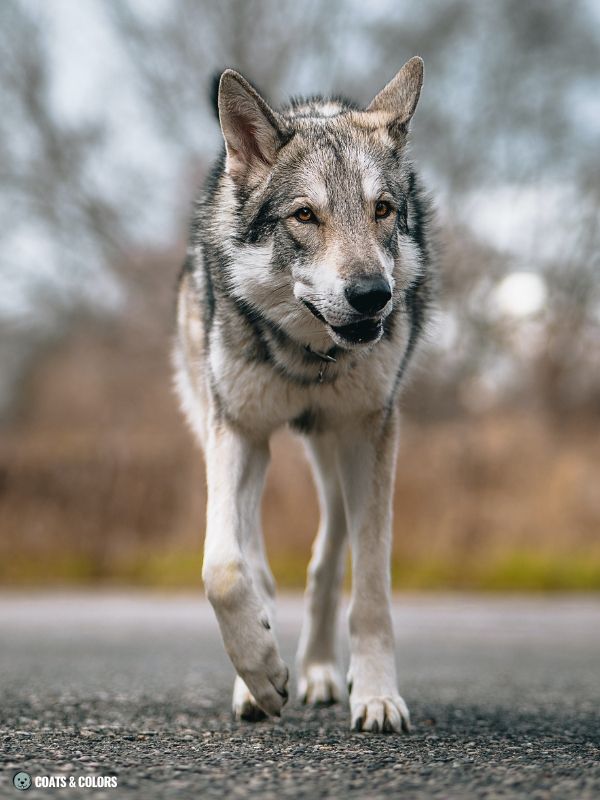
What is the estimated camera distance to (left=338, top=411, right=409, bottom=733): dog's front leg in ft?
12.8

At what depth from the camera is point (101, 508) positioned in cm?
1891

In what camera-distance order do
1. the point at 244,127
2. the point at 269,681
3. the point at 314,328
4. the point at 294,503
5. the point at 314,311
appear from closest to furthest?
the point at 269,681
the point at 314,311
the point at 314,328
the point at 244,127
the point at 294,503

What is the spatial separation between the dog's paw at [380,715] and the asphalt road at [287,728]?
0.29 ft

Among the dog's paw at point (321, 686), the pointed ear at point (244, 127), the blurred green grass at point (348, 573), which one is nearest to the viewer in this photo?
the pointed ear at point (244, 127)

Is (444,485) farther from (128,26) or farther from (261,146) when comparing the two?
(261,146)

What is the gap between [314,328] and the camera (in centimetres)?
411

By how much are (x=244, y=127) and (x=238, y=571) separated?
1776 millimetres

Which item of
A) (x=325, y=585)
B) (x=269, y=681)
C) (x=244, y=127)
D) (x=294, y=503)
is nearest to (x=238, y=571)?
(x=269, y=681)

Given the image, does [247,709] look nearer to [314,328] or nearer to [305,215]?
[314,328]

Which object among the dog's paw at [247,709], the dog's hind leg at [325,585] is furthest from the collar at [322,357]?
the dog's paw at [247,709]

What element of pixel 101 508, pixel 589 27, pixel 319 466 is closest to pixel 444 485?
pixel 101 508

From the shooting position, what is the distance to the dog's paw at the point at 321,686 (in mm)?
4723

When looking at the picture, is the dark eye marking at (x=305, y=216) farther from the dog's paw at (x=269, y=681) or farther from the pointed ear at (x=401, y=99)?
the dog's paw at (x=269, y=681)

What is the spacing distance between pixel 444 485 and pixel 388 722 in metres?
13.8
